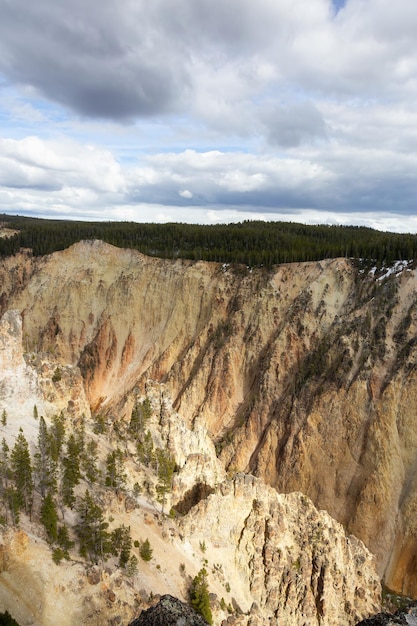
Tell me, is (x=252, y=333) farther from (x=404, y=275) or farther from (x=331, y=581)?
(x=331, y=581)

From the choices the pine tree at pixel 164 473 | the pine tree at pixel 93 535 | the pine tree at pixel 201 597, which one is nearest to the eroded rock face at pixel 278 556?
the pine tree at pixel 164 473

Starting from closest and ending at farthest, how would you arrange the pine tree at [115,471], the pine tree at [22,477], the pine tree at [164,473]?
the pine tree at [22,477] → the pine tree at [115,471] → the pine tree at [164,473]

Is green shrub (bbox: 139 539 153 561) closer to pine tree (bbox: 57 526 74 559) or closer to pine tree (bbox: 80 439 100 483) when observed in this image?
pine tree (bbox: 57 526 74 559)

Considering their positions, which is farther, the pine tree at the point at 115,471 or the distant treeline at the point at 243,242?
the distant treeline at the point at 243,242

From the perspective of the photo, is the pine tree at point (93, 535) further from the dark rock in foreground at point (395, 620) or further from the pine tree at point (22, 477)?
the dark rock in foreground at point (395, 620)

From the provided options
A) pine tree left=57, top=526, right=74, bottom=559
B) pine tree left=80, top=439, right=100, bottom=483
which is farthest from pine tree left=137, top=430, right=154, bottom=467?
pine tree left=57, top=526, right=74, bottom=559

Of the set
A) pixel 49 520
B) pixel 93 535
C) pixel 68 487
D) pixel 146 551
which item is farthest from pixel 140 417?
pixel 49 520

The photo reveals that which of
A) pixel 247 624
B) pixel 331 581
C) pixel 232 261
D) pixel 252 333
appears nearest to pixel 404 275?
pixel 252 333
